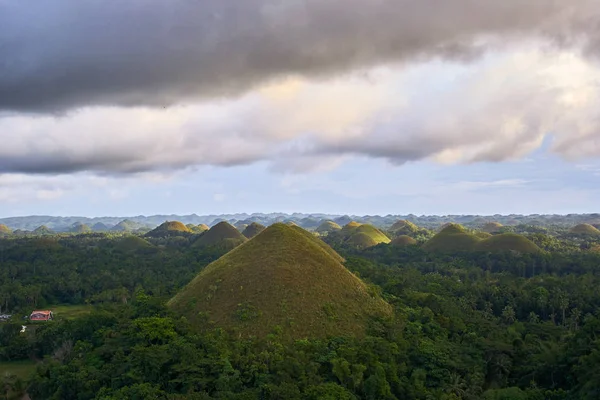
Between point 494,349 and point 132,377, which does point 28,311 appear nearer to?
point 132,377

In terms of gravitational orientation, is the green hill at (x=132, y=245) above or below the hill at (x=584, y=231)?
below

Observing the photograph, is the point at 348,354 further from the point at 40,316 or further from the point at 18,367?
the point at 40,316

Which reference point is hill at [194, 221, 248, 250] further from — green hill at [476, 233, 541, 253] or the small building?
the small building

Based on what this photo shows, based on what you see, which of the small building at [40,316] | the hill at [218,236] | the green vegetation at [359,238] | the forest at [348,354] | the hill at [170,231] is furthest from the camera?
the hill at [170,231]

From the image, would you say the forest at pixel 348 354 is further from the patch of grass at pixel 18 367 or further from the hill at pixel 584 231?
the hill at pixel 584 231

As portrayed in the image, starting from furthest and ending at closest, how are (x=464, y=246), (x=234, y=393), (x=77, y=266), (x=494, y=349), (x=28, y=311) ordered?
(x=464, y=246), (x=77, y=266), (x=28, y=311), (x=494, y=349), (x=234, y=393)

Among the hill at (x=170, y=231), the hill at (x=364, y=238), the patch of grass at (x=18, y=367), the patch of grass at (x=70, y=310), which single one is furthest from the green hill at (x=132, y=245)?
the patch of grass at (x=18, y=367)

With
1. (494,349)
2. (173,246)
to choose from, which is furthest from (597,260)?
(173,246)
